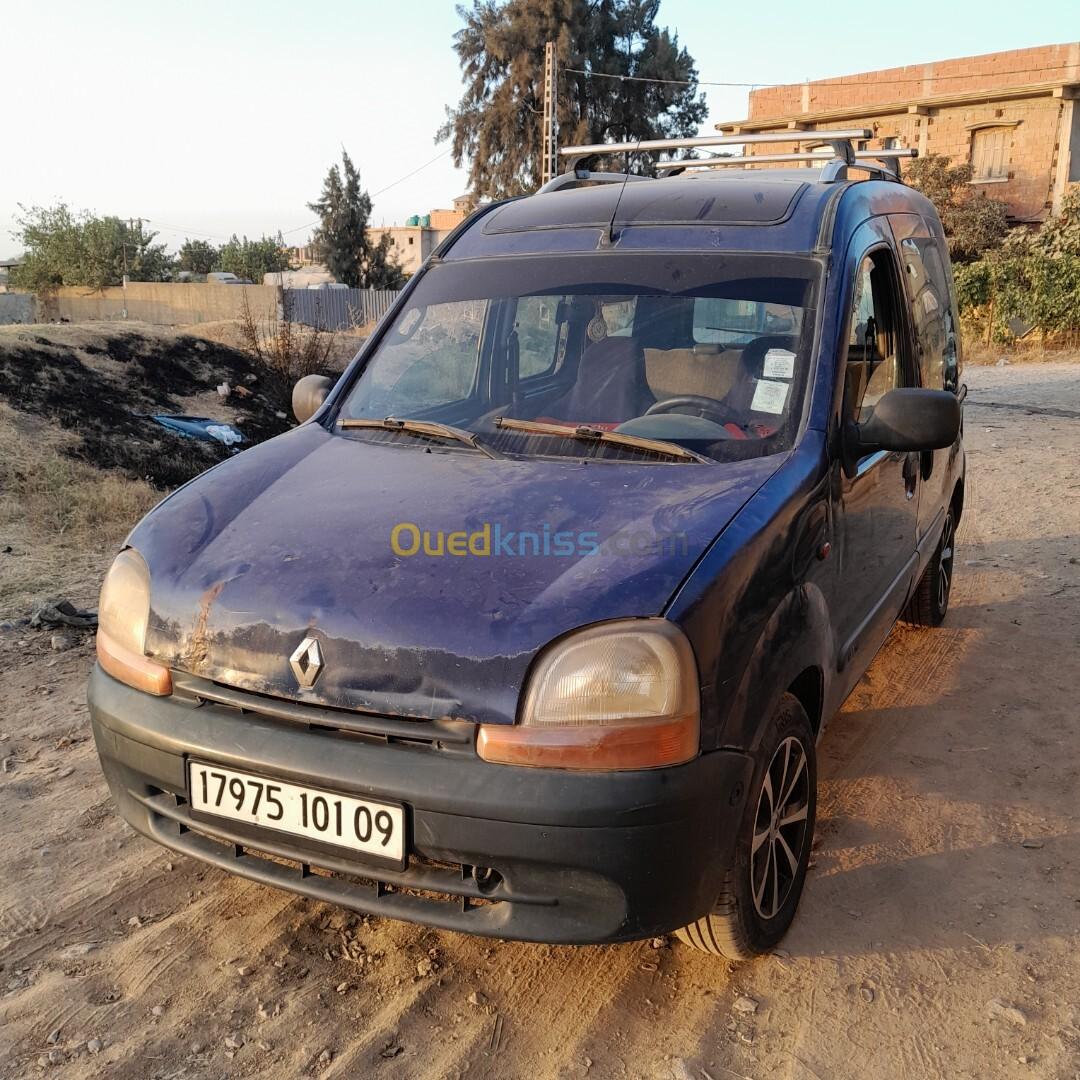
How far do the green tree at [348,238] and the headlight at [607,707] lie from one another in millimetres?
48407

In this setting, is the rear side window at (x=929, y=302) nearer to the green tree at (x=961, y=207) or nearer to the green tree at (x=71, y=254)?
the green tree at (x=961, y=207)

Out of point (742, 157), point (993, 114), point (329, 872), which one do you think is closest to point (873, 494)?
point (742, 157)

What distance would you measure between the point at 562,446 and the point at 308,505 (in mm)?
744

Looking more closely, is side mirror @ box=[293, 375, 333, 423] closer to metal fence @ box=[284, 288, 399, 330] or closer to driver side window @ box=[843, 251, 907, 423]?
driver side window @ box=[843, 251, 907, 423]

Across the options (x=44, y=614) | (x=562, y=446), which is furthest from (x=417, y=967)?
(x=44, y=614)

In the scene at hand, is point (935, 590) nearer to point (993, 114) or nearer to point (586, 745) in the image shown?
point (586, 745)

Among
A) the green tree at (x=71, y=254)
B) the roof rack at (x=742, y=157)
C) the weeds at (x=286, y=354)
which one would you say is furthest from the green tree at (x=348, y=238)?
the roof rack at (x=742, y=157)

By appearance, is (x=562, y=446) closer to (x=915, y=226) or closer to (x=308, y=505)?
(x=308, y=505)

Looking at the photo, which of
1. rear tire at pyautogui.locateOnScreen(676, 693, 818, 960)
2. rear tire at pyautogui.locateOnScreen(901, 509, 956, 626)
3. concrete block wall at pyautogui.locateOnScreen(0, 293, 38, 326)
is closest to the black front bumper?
rear tire at pyautogui.locateOnScreen(676, 693, 818, 960)

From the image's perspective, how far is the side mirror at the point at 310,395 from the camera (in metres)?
3.67

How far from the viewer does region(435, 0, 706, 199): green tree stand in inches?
1515

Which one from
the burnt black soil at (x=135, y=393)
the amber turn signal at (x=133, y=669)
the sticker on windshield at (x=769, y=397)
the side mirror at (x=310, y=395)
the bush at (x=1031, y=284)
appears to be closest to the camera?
the amber turn signal at (x=133, y=669)

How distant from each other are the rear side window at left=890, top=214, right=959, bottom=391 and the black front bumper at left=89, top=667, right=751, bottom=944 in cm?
251

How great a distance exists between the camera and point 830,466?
2.83m
